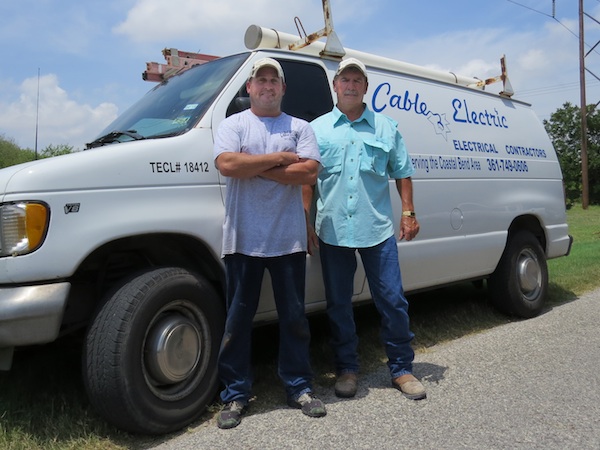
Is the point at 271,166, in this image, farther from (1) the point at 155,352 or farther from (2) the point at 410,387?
(2) the point at 410,387

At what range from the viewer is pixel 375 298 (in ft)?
12.3

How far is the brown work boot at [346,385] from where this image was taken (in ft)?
11.6

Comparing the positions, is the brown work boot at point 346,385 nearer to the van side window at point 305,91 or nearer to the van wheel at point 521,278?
the van side window at point 305,91

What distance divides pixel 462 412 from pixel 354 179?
150 centimetres

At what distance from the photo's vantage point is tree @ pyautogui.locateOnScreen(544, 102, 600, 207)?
3875cm

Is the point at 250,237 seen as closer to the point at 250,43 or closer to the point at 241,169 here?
the point at 241,169

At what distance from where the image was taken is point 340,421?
3.16m

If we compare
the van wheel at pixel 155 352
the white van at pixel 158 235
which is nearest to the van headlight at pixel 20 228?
the white van at pixel 158 235

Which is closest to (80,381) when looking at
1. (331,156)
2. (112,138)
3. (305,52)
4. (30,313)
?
(30,313)

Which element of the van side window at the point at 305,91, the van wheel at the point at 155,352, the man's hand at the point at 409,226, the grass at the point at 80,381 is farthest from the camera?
the van side window at the point at 305,91

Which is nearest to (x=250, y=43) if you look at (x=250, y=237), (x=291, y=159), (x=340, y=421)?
(x=291, y=159)

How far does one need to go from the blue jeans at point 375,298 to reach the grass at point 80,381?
0.39 metres

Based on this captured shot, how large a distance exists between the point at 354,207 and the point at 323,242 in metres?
0.30

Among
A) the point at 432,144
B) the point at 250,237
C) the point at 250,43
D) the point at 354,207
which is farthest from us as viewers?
the point at 432,144
